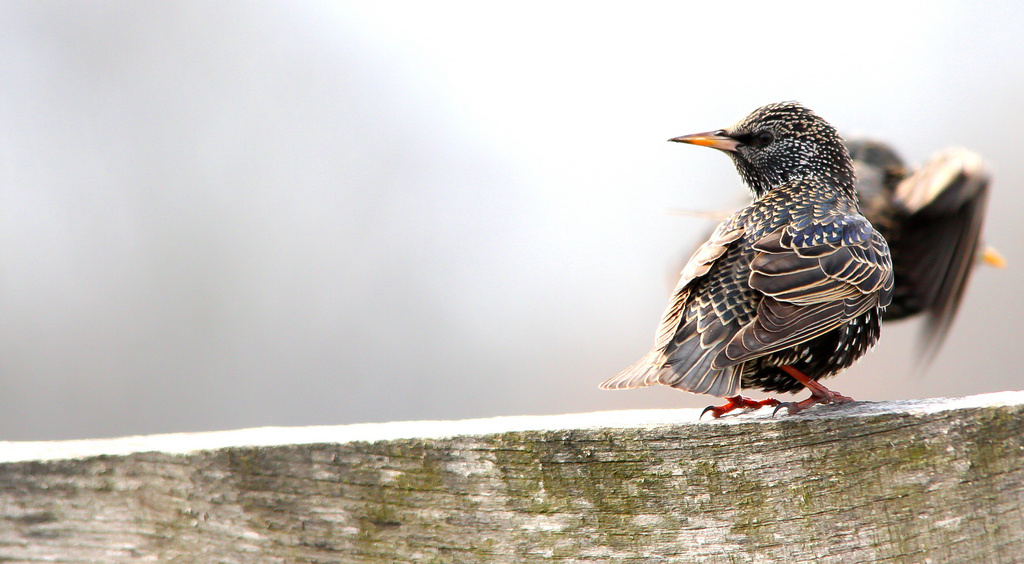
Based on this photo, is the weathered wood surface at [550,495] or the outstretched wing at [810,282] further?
the outstretched wing at [810,282]

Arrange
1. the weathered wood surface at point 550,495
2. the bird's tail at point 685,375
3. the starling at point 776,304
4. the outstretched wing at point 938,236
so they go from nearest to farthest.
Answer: the weathered wood surface at point 550,495 → the bird's tail at point 685,375 → the starling at point 776,304 → the outstretched wing at point 938,236

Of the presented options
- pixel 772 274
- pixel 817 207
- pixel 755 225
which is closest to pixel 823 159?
pixel 817 207

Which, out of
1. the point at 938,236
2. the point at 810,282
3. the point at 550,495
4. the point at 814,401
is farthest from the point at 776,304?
the point at 938,236

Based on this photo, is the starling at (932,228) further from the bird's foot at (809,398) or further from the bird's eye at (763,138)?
the bird's foot at (809,398)

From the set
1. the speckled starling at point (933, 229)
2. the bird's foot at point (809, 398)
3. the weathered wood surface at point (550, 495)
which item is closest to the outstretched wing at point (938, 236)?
the speckled starling at point (933, 229)

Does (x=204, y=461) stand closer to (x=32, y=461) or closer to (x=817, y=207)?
(x=32, y=461)

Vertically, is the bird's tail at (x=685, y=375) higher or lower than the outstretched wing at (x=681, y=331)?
lower

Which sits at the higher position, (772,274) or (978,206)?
(978,206)

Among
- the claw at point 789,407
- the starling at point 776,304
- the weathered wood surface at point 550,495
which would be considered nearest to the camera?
the weathered wood surface at point 550,495
